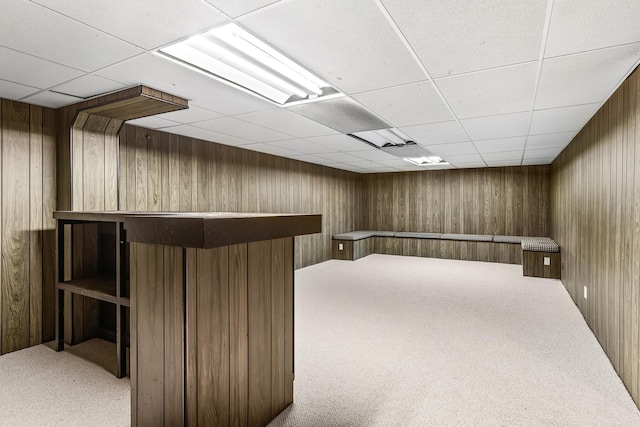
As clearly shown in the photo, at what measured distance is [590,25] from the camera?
1579 millimetres

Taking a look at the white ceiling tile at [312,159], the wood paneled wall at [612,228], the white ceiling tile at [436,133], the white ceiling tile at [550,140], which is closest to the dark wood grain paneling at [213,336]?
the wood paneled wall at [612,228]

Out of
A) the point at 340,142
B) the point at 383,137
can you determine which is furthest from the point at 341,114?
the point at 383,137

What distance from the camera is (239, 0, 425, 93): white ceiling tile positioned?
1514 millimetres

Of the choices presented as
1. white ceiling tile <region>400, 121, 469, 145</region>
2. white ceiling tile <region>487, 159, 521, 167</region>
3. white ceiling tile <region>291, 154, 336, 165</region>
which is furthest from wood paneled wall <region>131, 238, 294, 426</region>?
white ceiling tile <region>487, 159, 521, 167</region>

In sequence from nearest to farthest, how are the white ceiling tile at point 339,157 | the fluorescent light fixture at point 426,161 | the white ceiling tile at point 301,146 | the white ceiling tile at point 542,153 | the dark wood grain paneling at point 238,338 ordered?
the dark wood grain paneling at point 238,338 < the white ceiling tile at point 301,146 < the white ceiling tile at point 542,153 < the white ceiling tile at point 339,157 < the fluorescent light fixture at point 426,161

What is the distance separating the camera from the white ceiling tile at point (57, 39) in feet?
5.05

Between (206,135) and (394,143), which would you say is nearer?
(206,135)

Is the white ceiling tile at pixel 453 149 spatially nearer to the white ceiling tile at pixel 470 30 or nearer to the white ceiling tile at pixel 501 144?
the white ceiling tile at pixel 501 144

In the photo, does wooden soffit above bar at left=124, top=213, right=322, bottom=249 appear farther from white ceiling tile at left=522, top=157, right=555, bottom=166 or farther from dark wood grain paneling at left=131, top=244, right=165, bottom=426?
white ceiling tile at left=522, top=157, right=555, bottom=166

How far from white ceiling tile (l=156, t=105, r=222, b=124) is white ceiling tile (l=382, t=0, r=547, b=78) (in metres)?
2.03

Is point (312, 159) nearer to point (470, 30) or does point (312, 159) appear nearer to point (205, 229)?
point (470, 30)

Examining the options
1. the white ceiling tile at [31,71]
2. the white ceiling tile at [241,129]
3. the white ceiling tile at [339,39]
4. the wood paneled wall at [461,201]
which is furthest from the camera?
the wood paneled wall at [461,201]

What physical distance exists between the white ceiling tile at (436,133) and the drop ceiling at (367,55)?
0.09 m

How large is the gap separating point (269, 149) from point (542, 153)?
4.31 metres
